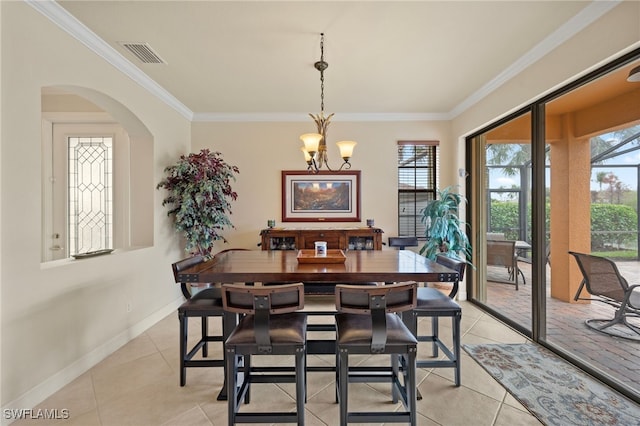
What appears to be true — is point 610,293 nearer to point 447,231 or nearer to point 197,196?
point 447,231

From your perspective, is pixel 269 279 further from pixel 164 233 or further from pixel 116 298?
pixel 164 233

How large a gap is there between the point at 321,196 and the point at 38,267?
3274 mm

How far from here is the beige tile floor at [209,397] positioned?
188cm

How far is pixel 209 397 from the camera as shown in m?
2.10

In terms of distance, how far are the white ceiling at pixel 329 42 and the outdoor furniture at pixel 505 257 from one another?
1.89 meters

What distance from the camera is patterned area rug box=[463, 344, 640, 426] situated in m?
1.86

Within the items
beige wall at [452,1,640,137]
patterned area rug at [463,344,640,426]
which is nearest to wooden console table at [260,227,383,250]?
patterned area rug at [463,344,640,426]

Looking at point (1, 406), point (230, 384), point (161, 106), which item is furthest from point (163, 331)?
point (161, 106)

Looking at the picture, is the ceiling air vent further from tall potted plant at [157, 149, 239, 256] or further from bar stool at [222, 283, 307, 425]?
bar stool at [222, 283, 307, 425]

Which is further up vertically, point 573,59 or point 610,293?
point 573,59

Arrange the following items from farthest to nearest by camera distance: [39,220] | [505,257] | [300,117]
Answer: [300,117]
[505,257]
[39,220]

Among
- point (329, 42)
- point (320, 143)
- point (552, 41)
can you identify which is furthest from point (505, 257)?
point (329, 42)

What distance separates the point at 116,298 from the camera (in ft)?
9.30

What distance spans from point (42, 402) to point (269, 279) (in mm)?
1875
